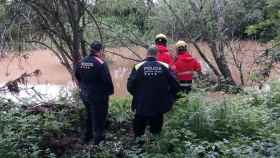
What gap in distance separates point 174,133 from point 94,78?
4.93 feet

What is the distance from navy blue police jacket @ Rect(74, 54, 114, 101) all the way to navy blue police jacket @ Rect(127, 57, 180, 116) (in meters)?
0.40

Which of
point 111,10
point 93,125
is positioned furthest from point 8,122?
point 111,10

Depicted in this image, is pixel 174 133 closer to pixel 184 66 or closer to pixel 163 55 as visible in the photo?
pixel 163 55

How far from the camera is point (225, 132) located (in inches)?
278

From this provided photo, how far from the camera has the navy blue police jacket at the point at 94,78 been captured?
742 centimetres

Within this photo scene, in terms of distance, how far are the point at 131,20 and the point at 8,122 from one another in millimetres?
8654

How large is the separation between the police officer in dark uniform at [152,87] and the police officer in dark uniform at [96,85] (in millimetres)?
437

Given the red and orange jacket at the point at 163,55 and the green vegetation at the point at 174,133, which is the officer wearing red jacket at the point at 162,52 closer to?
the red and orange jacket at the point at 163,55

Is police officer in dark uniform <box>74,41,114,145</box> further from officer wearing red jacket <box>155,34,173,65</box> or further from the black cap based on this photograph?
officer wearing red jacket <box>155,34,173,65</box>

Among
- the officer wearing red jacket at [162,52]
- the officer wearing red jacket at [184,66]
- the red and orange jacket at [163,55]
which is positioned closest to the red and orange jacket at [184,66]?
the officer wearing red jacket at [184,66]

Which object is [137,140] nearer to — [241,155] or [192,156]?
[192,156]

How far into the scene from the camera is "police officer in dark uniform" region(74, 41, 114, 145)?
7.43 metres

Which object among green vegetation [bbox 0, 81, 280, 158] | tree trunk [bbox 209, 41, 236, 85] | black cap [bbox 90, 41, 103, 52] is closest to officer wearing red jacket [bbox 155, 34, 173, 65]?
green vegetation [bbox 0, 81, 280, 158]

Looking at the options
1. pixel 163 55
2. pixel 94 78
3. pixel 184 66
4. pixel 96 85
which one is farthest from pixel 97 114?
pixel 184 66
